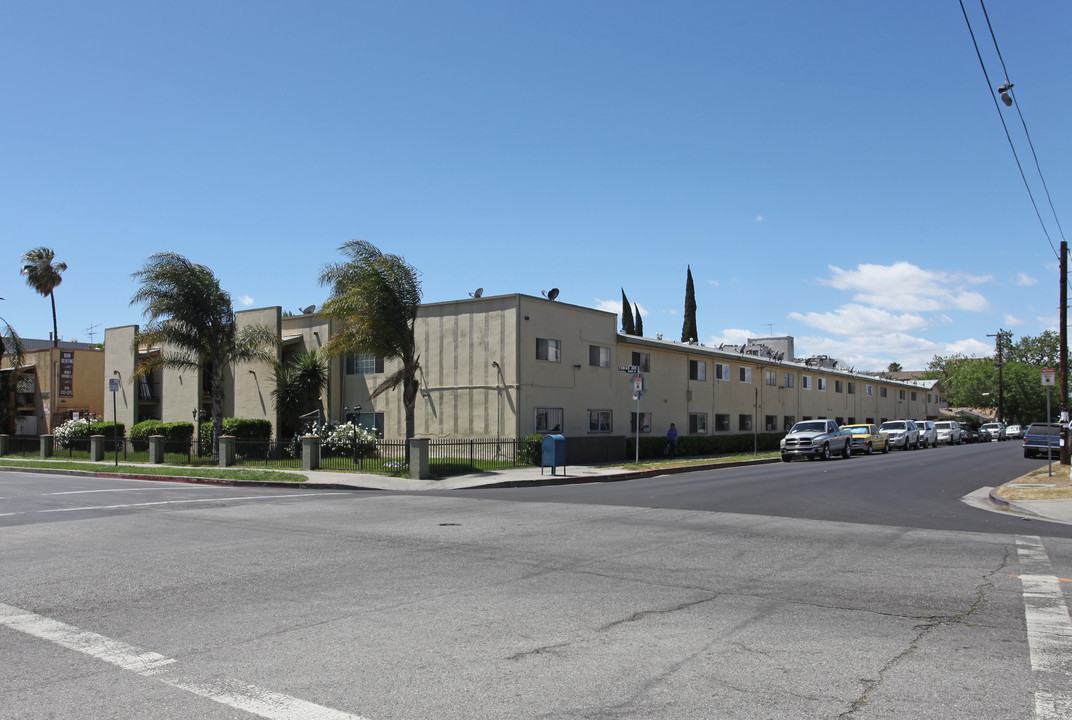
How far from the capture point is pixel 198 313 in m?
31.3

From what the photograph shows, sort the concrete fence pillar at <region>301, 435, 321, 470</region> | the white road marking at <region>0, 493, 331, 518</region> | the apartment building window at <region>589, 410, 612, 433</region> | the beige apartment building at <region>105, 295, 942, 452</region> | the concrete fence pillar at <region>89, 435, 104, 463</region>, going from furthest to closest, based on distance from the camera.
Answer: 1. the apartment building window at <region>589, 410, 612, 433</region>
2. the concrete fence pillar at <region>89, 435, 104, 463</region>
3. the beige apartment building at <region>105, 295, 942, 452</region>
4. the concrete fence pillar at <region>301, 435, 321, 470</region>
5. the white road marking at <region>0, 493, 331, 518</region>

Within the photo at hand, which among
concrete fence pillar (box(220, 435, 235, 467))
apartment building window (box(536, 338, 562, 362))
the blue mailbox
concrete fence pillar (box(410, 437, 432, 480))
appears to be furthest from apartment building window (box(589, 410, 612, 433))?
concrete fence pillar (box(220, 435, 235, 467))

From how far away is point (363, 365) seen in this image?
34719 millimetres

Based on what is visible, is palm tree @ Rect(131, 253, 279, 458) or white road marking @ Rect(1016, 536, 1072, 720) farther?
palm tree @ Rect(131, 253, 279, 458)

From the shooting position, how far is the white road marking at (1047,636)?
510cm

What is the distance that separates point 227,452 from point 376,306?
28.5 ft

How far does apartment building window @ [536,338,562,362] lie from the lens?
101 feet

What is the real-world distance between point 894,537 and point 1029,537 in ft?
6.89

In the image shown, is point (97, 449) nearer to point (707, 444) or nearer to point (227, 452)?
point (227, 452)

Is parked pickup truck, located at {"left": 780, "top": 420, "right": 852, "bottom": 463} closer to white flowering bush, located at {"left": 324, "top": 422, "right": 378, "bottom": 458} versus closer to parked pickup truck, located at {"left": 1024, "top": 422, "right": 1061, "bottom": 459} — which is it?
parked pickup truck, located at {"left": 1024, "top": 422, "right": 1061, "bottom": 459}

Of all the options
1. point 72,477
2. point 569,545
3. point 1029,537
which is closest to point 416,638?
point 569,545

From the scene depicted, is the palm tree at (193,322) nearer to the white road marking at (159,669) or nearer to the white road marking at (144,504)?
the white road marking at (144,504)

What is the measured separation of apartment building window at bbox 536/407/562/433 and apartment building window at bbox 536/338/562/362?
192cm

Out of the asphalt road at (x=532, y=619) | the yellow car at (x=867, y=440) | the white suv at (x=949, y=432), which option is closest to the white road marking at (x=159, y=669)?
the asphalt road at (x=532, y=619)
